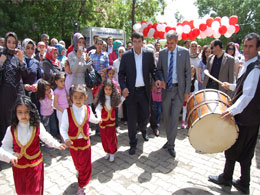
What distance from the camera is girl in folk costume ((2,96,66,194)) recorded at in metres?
2.41

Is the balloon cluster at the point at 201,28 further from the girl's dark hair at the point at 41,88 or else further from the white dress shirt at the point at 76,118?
the white dress shirt at the point at 76,118

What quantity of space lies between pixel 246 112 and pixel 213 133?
504 millimetres

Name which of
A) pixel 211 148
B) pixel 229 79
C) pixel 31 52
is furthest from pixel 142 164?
pixel 31 52

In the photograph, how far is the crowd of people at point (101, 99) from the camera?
2.48m

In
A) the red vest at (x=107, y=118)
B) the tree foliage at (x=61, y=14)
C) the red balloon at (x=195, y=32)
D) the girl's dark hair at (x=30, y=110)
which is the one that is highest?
the tree foliage at (x=61, y=14)

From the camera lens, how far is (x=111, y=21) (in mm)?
21188

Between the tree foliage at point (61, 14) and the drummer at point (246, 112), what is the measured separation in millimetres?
14070

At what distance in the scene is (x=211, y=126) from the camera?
2.71 m

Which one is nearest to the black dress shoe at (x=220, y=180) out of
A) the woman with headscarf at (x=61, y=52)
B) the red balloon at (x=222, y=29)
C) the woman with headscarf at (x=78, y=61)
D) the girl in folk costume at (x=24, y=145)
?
the girl in folk costume at (x=24, y=145)

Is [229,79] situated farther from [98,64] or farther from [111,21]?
[111,21]

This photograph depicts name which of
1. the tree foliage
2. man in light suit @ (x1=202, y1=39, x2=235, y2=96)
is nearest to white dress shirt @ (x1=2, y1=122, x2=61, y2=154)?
man in light suit @ (x1=202, y1=39, x2=235, y2=96)

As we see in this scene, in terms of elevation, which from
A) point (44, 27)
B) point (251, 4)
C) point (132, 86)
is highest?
point (251, 4)

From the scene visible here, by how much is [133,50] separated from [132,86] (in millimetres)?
721

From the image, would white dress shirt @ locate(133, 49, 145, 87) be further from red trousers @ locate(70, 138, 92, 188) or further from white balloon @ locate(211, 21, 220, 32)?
white balloon @ locate(211, 21, 220, 32)
